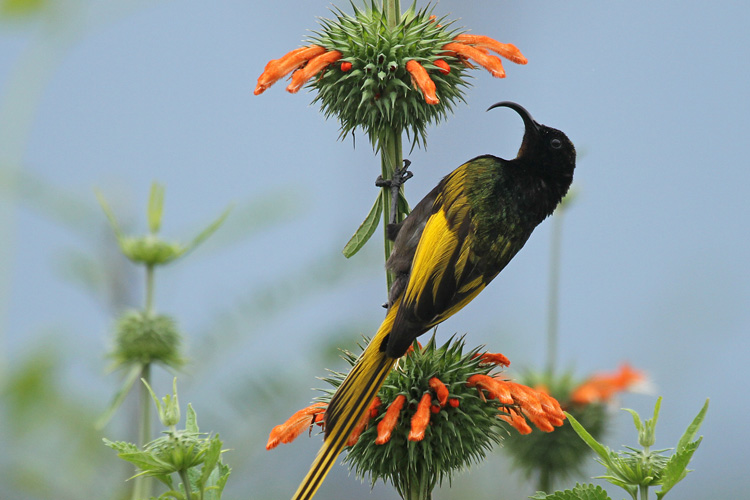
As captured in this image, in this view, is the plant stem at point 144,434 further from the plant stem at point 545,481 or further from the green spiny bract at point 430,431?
the plant stem at point 545,481

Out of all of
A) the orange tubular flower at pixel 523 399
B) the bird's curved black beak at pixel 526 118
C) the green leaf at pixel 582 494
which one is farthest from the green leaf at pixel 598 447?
the bird's curved black beak at pixel 526 118

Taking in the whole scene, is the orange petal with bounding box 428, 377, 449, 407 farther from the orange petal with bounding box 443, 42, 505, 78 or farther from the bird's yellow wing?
the orange petal with bounding box 443, 42, 505, 78

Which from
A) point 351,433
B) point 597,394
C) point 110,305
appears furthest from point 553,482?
point 110,305

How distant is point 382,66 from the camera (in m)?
1.77

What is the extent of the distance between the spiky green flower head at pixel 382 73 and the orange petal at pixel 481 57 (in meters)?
0.03

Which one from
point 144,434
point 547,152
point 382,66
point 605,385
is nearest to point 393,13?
point 382,66

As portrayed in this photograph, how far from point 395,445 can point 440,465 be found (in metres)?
0.11

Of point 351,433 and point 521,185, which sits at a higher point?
point 521,185

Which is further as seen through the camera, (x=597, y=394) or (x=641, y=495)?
(x=597, y=394)

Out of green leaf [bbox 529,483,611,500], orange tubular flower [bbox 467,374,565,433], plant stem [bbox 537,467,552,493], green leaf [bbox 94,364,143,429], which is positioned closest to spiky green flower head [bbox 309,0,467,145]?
orange tubular flower [bbox 467,374,565,433]

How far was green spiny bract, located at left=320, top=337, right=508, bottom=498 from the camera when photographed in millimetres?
1687

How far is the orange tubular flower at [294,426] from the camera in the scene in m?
1.68

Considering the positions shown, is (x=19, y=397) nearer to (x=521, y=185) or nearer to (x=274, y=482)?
(x=274, y=482)

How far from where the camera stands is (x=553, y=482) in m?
2.89
